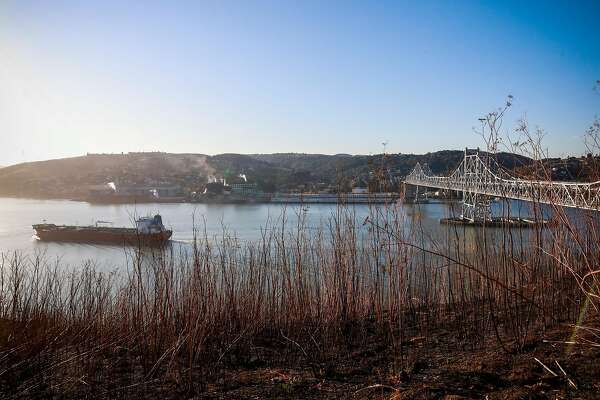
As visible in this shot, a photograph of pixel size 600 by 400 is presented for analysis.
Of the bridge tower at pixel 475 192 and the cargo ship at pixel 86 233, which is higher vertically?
the bridge tower at pixel 475 192

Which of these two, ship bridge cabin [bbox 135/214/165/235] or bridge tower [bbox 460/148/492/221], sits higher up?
bridge tower [bbox 460/148/492/221]

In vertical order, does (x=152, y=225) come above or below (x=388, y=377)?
below

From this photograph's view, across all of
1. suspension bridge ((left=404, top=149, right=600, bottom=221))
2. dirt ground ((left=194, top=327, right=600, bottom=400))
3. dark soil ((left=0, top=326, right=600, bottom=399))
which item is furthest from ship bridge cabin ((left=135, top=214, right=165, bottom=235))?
dirt ground ((left=194, top=327, right=600, bottom=400))

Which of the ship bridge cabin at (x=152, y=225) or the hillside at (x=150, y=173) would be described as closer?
the ship bridge cabin at (x=152, y=225)

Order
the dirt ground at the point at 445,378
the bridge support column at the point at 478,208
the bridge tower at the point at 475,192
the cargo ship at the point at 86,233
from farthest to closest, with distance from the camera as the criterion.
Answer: the cargo ship at the point at 86,233 < the bridge tower at the point at 475,192 < the bridge support column at the point at 478,208 < the dirt ground at the point at 445,378

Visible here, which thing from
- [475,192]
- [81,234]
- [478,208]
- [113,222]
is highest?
[475,192]

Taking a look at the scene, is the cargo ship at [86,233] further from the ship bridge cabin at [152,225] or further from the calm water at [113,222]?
the calm water at [113,222]

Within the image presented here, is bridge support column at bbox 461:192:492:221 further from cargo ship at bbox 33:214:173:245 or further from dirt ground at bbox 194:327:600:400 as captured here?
cargo ship at bbox 33:214:173:245

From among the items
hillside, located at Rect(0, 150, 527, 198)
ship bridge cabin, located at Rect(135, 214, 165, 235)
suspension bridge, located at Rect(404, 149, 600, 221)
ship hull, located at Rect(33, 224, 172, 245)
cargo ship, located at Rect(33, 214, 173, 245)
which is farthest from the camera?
hillside, located at Rect(0, 150, 527, 198)

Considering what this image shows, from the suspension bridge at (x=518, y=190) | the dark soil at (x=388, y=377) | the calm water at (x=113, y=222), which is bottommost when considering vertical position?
the calm water at (x=113, y=222)

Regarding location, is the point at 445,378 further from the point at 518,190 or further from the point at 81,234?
the point at 81,234

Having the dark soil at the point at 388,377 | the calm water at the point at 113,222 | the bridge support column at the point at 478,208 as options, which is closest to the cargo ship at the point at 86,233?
the calm water at the point at 113,222

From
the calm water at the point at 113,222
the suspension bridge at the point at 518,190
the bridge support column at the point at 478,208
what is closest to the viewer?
the suspension bridge at the point at 518,190

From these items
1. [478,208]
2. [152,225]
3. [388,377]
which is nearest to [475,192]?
[388,377]
